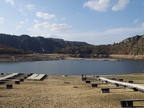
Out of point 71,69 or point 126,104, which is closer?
point 126,104

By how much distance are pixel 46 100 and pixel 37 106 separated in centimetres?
239

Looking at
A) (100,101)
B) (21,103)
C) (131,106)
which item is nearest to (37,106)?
(21,103)

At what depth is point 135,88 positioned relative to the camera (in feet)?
77.5

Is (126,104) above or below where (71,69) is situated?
above

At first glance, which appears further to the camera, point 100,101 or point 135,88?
point 135,88

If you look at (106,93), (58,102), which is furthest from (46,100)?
(106,93)

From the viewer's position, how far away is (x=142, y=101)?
17.2 metres

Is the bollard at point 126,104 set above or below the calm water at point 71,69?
above

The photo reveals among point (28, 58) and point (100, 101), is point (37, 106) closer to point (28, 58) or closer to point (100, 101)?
point (100, 101)

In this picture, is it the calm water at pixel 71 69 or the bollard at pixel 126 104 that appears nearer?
the bollard at pixel 126 104

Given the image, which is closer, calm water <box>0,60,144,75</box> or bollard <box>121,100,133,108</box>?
bollard <box>121,100,133,108</box>

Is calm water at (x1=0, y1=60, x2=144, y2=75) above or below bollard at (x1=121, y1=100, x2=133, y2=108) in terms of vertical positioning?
below

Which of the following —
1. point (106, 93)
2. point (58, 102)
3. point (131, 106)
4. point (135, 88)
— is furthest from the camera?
point (135, 88)

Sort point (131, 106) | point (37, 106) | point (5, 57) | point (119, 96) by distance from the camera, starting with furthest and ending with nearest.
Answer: point (5, 57) < point (119, 96) < point (37, 106) < point (131, 106)
